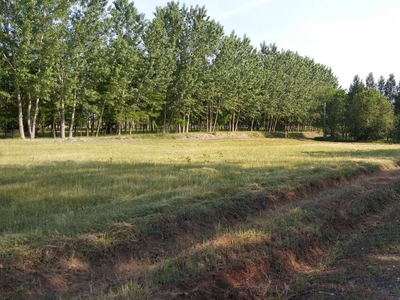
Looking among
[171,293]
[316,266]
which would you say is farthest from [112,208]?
[316,266]

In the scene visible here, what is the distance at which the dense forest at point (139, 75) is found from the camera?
37719mm

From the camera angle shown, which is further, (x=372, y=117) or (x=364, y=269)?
(x=372, y=117)

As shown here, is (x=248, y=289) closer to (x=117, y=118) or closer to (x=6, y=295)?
(x=6, y=295)

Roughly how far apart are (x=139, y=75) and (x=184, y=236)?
156ft

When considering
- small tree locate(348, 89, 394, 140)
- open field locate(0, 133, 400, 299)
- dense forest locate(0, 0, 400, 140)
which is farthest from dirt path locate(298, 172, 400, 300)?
small tree locate(348, 89, 394, 140)

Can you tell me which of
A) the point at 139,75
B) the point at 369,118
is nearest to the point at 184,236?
the point at 139,75

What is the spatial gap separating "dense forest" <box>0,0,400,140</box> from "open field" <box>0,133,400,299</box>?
1273 inches

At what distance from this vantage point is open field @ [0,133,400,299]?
4525 millimetres

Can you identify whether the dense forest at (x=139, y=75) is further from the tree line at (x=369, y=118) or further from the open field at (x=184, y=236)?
Answer: the open field at (x=184, y=236)

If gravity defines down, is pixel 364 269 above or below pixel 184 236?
below

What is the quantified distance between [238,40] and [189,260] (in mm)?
71583

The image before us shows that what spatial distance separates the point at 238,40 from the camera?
71.4 m

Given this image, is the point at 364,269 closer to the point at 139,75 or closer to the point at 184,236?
the point at 184,236

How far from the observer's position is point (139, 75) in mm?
51312
